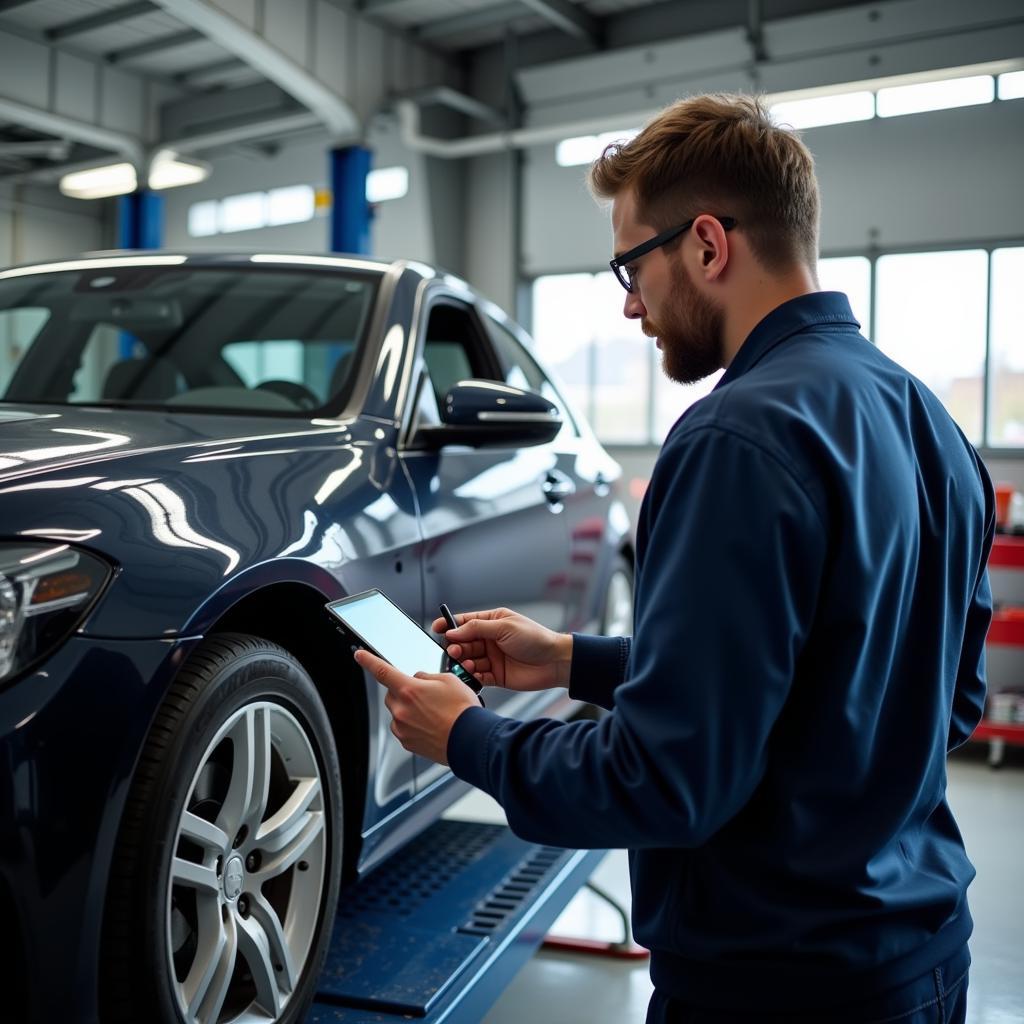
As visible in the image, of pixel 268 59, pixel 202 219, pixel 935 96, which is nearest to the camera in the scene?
pixel 268 59

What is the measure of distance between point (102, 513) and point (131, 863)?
1.34ft

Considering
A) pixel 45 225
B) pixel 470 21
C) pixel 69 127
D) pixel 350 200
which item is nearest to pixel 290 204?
pixel 69 127

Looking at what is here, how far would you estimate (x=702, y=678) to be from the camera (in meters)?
0.83

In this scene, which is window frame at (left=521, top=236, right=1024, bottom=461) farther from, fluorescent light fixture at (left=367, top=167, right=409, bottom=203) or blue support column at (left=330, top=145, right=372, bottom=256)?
fluorescent light fixture at (left=367, top=167, right=409, bottom=203)

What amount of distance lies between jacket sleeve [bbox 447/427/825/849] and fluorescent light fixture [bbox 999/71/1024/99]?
8.57 metres

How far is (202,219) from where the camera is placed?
46.0 feet

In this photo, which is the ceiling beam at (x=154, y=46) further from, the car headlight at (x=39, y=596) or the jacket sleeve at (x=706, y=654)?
the jacket sleeve at (x=706, y=654)

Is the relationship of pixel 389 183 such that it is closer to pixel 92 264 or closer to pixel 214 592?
pixel 92 264

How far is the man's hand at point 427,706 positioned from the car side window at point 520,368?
1.86m

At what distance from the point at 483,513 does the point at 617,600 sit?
1355 mm

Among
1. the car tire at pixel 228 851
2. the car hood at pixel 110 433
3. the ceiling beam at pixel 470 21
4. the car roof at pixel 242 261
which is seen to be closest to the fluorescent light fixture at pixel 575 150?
the ceiling beam at pixel 470 21

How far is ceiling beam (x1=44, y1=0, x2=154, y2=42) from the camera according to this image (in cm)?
973

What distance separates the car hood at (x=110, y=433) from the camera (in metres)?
1.38

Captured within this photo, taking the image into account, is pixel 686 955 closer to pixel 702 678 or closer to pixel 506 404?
pixel 702 678
